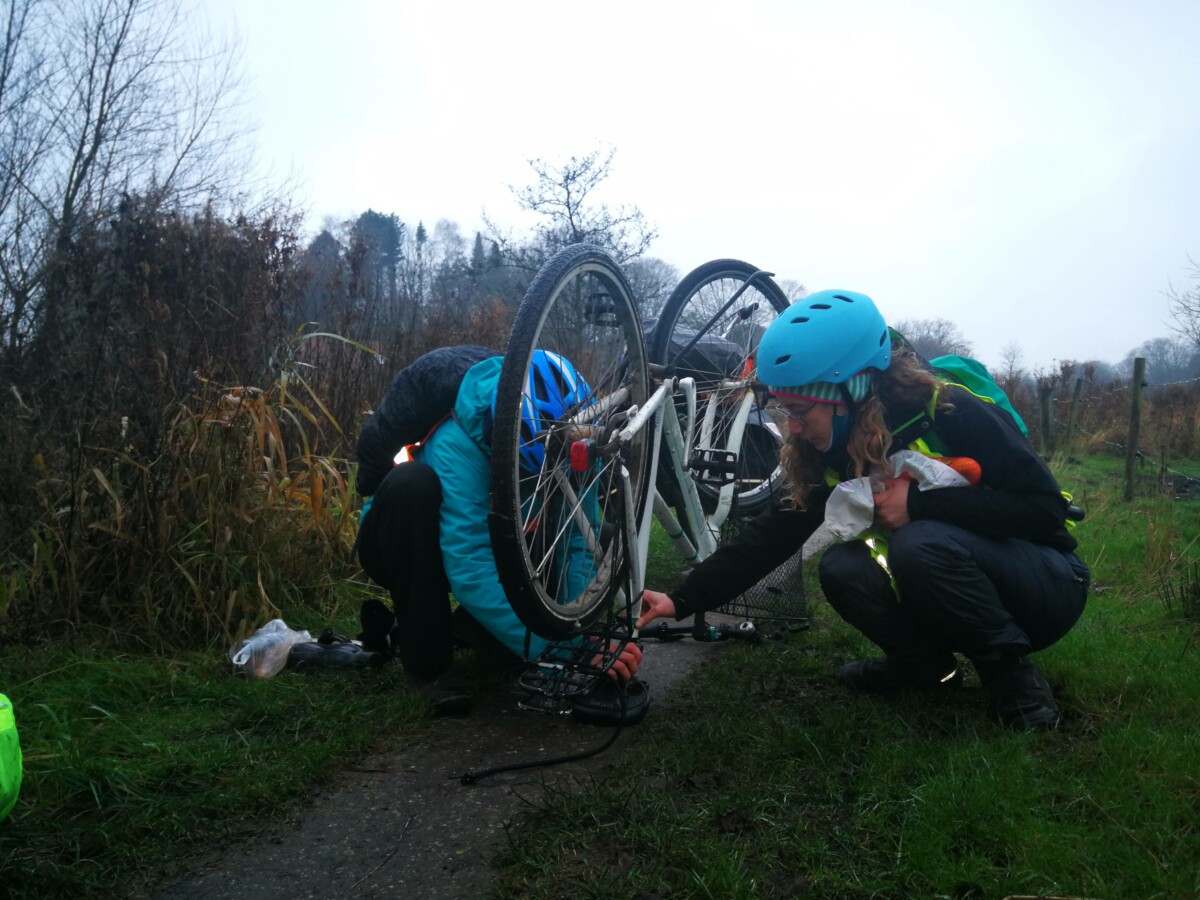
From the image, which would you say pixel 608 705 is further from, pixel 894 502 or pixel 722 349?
pixel 722 349

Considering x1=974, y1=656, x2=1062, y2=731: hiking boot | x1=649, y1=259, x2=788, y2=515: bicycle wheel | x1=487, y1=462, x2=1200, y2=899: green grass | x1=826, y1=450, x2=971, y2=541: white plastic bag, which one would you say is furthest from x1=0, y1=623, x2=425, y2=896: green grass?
x1=649, y1=259, x2=788, y2=515: bicycle wheel

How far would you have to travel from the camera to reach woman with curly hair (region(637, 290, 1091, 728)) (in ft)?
8.29

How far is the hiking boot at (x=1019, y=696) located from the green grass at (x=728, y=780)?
6 centimetres

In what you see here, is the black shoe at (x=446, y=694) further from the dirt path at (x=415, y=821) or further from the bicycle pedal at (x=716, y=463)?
the bicycle pedal at (x=716, y=463)

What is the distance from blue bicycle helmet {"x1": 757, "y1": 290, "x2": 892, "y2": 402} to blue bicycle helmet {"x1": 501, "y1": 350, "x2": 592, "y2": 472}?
0.60 meters

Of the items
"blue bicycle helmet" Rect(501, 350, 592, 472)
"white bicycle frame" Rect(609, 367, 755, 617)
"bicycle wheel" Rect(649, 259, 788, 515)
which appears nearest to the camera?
"blue bicycle helmet" Rect(501, 350, 592, 472)

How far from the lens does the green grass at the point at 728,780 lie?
6.15ft

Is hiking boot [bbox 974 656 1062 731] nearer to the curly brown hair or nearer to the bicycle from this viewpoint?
the curly brown hair

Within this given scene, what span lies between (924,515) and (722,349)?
2.22 m

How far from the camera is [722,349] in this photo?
15.5ft

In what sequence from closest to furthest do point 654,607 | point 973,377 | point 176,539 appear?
point 973,377
point 654,607
point 176,539

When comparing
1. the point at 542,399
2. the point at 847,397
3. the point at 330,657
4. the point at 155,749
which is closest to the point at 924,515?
the point at 847,397

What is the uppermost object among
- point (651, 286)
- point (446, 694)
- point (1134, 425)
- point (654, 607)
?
point (651, 286)

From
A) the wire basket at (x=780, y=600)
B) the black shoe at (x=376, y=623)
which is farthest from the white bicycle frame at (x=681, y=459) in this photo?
the black shoe at (x=376, y=623)
